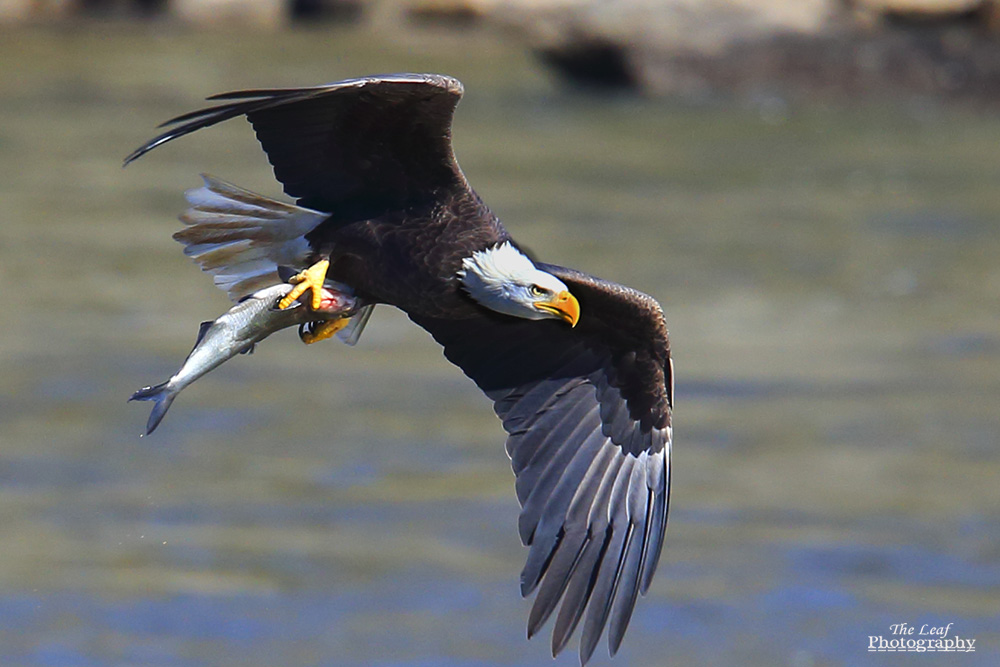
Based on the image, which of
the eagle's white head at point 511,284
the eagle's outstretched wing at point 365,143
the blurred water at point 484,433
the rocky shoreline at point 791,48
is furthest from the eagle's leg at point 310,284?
the rocky shoreline at point 791,48

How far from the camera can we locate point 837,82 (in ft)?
57.4

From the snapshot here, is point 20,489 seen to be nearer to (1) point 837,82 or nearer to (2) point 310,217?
(2) point 310,217

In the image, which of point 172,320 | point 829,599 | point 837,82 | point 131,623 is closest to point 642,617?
point 829,599

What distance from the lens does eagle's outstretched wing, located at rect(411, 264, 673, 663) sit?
5230 mm

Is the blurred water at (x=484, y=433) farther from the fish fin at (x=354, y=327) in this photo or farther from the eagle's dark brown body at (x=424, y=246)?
the eagle's dark brown body at (x=424, y=246)

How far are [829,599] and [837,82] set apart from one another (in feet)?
33.4

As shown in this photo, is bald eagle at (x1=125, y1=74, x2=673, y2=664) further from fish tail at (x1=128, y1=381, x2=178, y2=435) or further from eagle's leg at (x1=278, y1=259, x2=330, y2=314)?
fish tail at (x1=128, y1=381, x2=178, y2=435)

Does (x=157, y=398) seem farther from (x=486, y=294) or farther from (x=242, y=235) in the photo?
(x=486, y=294)

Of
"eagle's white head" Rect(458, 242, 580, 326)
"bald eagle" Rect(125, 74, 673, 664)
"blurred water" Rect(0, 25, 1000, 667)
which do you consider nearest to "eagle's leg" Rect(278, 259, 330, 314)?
"bald eagle" Rect(125, 74, 673, 664)

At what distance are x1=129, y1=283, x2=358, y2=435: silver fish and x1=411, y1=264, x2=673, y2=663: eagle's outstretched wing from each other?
70 centimetres

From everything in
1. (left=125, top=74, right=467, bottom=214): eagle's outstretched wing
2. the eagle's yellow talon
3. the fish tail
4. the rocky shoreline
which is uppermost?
(left=125, top=74, right=467, bottom=214): eagle's outstretched wing

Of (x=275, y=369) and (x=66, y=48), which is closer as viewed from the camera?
(x=275, y=369)

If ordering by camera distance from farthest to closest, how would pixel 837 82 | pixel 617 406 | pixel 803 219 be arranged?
pixel 837 82
pixel 803 219
pixel 617 406

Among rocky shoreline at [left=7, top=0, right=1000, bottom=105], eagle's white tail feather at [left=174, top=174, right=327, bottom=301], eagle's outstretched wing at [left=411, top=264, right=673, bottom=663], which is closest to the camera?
eagle's white tail feather at [left=174, top=174, right=327, bottom=301]
